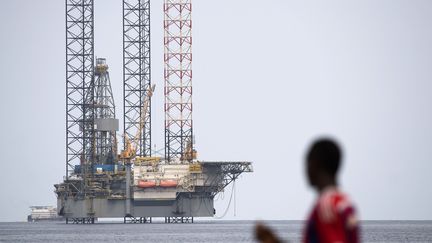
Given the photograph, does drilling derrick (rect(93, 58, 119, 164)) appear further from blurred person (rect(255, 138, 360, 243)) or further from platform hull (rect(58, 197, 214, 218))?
blurred person (rect(255, 138, 360, 243))

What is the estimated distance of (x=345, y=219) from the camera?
19.2 ft

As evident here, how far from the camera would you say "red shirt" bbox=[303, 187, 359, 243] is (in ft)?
19.0

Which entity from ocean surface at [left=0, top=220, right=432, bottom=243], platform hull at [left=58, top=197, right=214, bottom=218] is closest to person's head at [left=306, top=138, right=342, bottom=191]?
ocean surface at [left=0, top=220, right=432, bottom=243]

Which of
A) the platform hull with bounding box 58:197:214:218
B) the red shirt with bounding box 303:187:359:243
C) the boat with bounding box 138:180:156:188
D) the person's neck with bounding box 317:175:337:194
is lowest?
the red shirt with bounding box 303:187:359:243

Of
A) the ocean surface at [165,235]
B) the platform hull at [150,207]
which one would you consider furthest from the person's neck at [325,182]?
the platform hull at [150,207]

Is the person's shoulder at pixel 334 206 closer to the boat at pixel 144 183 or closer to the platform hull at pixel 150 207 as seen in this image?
the boat at pixel 144 183

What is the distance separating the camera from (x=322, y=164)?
6.07 meters

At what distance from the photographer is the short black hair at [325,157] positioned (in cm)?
600

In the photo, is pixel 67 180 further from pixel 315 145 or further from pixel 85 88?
pixel 315 145

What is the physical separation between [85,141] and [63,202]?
8757 mm

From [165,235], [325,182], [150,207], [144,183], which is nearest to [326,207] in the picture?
[325,182]

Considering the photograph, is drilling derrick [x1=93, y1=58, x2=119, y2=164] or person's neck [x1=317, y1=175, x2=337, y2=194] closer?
person's neck [x1=317, y1=175, x2=337, y2=194]

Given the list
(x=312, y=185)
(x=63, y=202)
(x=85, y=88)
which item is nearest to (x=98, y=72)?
(x=85, y=88)

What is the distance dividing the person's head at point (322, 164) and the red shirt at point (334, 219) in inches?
3.8
